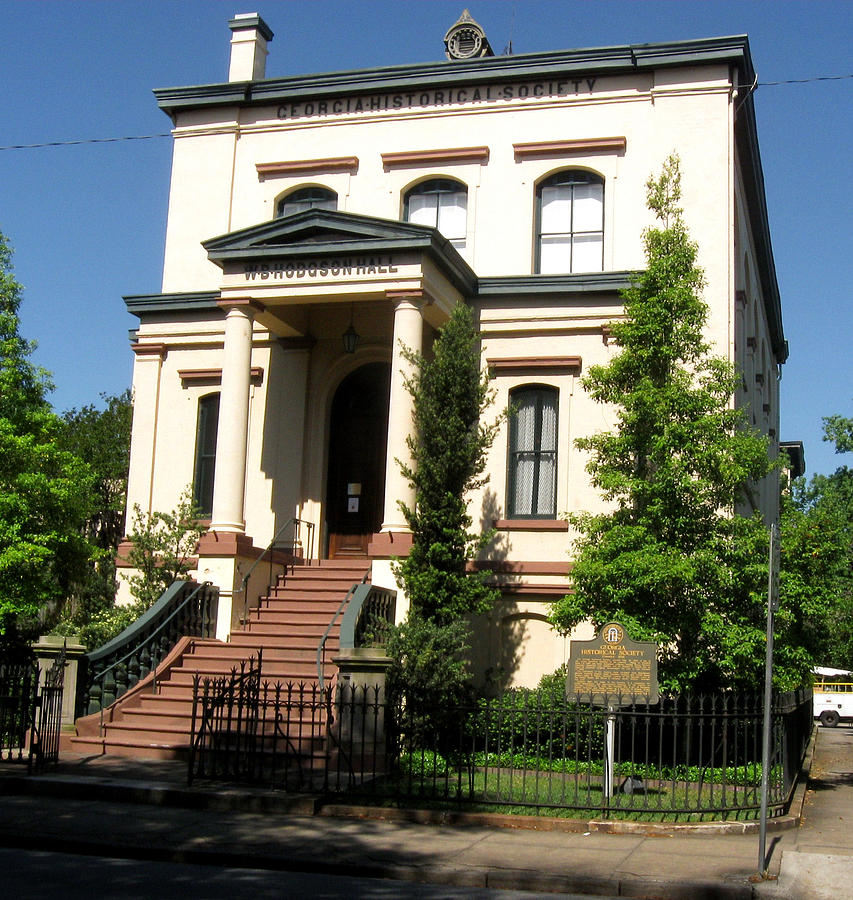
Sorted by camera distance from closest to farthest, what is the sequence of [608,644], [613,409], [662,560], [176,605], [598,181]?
[608,644] < [662,560] < [176,605] < [613,409] < [598,181]

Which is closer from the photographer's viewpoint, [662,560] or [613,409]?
[662,560]

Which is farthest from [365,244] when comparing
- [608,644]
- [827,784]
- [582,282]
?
[827,784]

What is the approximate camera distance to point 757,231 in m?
26.2

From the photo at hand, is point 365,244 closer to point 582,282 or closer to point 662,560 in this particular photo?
point 582,282

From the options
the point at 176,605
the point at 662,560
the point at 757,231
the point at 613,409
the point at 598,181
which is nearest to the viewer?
the point at 662,560

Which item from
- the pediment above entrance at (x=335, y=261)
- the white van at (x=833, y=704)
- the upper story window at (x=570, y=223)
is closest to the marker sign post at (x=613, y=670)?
the pediment above entrance at (x=335, y=261)

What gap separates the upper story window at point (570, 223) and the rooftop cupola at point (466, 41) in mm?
3298

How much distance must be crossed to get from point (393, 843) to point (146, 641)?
6656 millimetres

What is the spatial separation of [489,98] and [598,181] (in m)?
2.63

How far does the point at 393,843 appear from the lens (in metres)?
10.8

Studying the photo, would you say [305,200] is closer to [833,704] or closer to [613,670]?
[613,670]

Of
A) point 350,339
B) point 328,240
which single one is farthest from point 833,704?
point 328,240

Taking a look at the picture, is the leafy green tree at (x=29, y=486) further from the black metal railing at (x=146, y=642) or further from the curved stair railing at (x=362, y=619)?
the curved stair railing at (x=362, y=619)

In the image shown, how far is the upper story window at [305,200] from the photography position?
73.0ft
